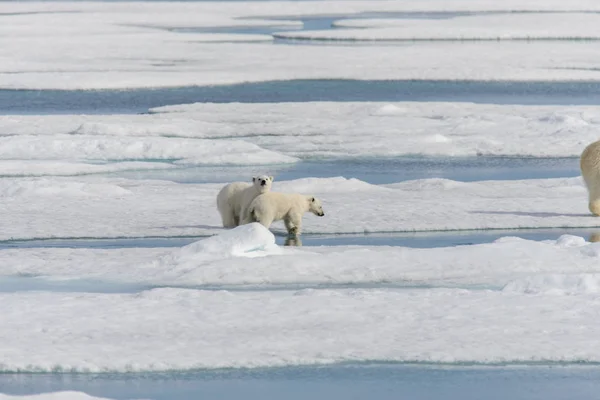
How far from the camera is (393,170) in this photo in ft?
38.8

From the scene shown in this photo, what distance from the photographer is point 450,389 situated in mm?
5023

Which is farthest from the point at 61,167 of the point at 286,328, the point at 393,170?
the point at 286,328

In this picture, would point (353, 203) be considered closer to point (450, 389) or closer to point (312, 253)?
point (312, 253)

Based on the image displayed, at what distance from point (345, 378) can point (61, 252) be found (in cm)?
305

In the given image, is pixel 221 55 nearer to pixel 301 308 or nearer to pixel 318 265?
pixel 318 265

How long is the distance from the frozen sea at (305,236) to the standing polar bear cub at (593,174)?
0.27 metres

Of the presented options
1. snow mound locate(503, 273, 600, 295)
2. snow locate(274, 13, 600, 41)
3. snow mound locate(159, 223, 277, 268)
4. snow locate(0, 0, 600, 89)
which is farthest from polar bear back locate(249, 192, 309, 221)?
snow locate(274, 13, 600, 41)

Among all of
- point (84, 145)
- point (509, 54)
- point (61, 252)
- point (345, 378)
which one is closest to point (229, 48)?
point (509, 54)

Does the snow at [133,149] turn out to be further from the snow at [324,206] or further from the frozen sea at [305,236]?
the snow at [324,206]

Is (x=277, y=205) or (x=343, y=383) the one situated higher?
(x=277, y=205)

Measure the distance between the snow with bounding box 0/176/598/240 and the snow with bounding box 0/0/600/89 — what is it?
9.73 metres

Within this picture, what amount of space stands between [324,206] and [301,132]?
5021 mm

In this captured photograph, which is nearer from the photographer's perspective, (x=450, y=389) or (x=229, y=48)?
(x=450, y=389)

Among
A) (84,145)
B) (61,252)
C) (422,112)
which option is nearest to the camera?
(61,252)
